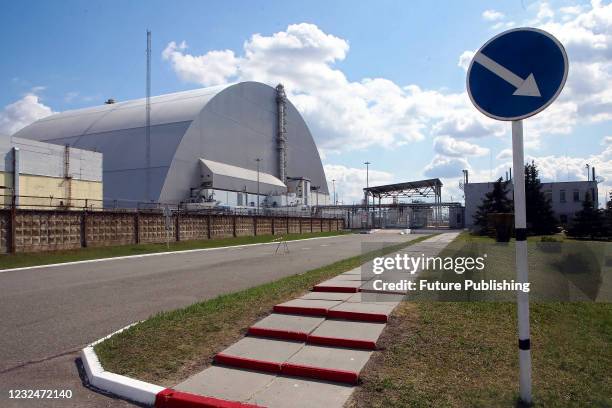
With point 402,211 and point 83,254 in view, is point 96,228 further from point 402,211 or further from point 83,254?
point 402,211

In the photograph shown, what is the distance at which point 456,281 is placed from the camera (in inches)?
369

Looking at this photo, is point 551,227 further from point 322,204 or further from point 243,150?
point 322,204

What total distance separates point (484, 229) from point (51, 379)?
36.6 metres

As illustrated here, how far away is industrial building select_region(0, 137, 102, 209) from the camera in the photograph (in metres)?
30.2

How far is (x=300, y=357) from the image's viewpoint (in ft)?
17.2

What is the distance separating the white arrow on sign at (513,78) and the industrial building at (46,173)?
91.9 feet

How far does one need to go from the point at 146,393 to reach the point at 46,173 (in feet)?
110

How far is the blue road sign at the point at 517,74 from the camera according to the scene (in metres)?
3.71

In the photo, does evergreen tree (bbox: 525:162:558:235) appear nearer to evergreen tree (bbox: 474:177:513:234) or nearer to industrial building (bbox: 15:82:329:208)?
evergreen tree (bbox: 474:177:513:234)

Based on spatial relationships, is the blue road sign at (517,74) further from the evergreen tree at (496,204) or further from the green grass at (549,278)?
the evergreen tree at (496,204)

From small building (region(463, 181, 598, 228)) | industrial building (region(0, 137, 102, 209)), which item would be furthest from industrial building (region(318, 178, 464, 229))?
industrial building (region(0, 137, 102, 209))

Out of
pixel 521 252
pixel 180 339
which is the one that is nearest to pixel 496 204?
pixel 180 339

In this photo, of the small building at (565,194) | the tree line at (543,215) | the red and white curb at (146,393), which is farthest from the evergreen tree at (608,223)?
the red and white curb at (146,393)

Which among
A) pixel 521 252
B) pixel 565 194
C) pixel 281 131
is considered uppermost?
pixel 281 131
